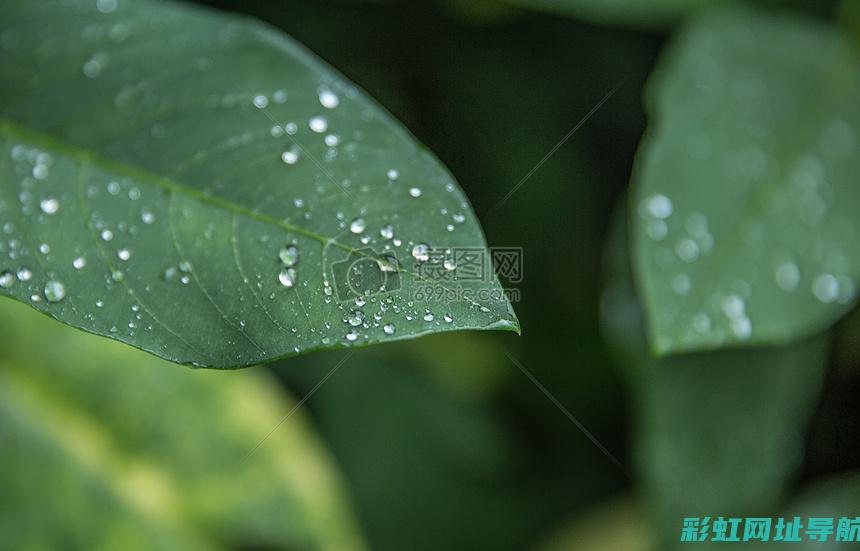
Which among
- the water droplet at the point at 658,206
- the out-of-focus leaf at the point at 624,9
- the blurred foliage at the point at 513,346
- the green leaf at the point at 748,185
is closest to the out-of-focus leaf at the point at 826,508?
the blurred foliage at the point at 513,346

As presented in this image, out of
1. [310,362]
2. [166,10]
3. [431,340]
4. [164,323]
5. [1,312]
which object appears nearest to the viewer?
[164,323]

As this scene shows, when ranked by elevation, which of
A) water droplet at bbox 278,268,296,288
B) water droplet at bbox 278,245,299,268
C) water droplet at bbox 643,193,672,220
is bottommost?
water droplet at bbox 643,193,672,220

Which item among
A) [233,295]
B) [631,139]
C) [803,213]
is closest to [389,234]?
[233,295]

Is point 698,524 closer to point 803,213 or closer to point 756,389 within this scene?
point 756,389

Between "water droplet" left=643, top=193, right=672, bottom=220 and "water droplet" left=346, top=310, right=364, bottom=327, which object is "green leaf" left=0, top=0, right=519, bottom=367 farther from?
"water droplet" left=643, top=193, right=672, bottom=220

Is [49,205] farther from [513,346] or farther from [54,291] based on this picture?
[513,346]

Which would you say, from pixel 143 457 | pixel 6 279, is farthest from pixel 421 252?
pixel 143 457

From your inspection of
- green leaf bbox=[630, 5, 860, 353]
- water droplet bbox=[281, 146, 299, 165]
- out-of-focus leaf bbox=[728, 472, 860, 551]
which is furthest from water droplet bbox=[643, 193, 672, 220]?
out-of-focus leaf bbox=[728, 472, 860, 551]
